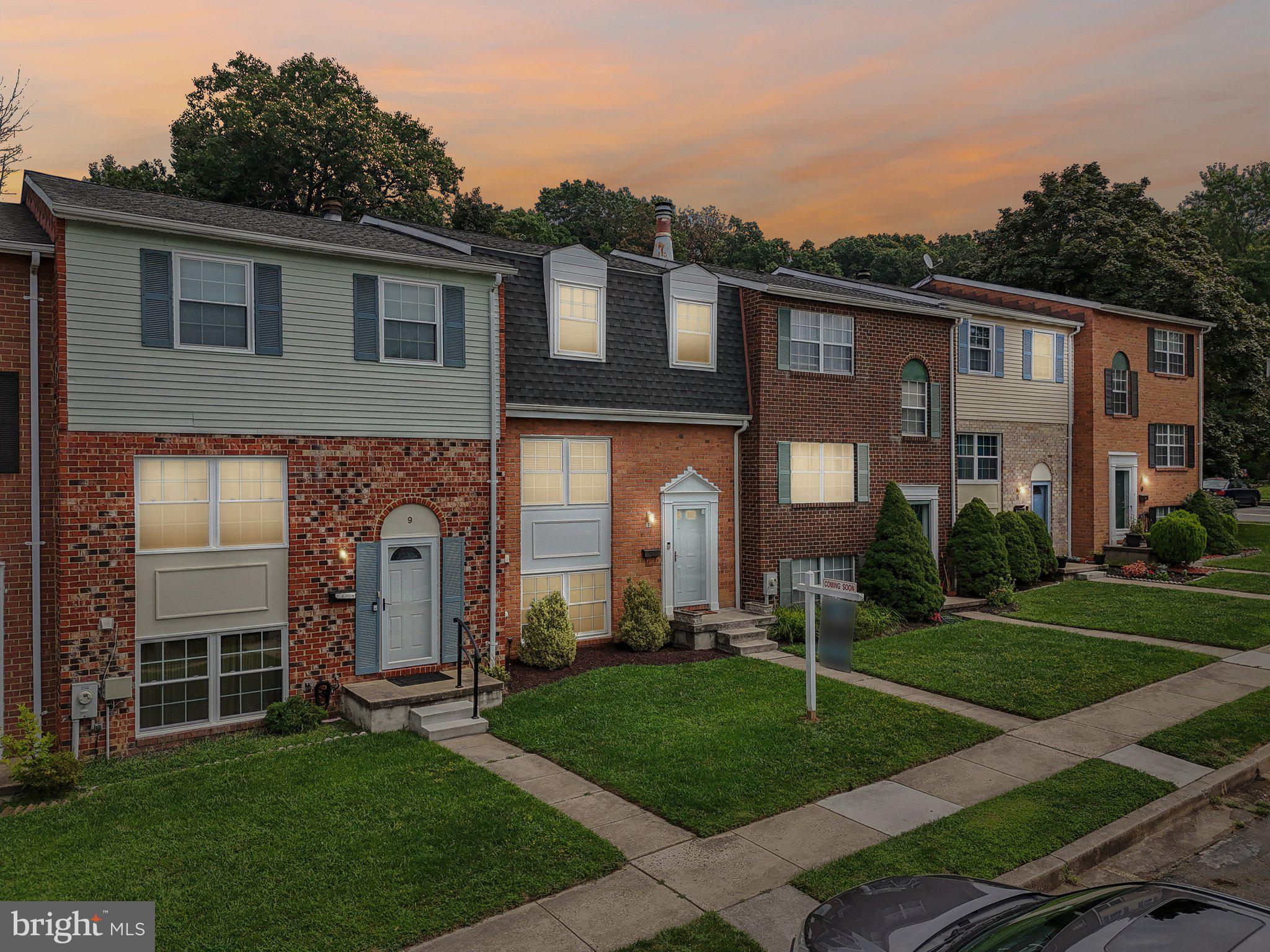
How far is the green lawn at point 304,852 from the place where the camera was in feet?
20.0

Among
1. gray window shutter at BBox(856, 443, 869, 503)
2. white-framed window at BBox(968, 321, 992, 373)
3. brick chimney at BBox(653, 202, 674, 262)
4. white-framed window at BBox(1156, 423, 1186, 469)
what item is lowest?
gray window shutter at BBox(856, 443, 869, 503)

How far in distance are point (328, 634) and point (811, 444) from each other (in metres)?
11.2

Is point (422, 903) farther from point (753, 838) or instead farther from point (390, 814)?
point (753, 838)

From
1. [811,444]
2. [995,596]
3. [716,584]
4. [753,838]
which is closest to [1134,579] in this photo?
[995,596]

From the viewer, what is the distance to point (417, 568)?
42.1 ft

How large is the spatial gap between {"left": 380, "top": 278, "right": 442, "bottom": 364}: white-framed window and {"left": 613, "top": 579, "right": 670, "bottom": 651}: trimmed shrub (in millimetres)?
5921

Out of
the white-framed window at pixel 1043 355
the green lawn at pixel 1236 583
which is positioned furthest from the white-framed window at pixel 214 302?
the green lawn at pixel 1236 583

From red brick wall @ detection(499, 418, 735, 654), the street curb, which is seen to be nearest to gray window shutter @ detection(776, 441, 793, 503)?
red brick wall @ detection(499, 418, 735, 654)

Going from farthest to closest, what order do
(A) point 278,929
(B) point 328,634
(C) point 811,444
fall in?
(C) point 811,444 < (B) point 328,634 < (A) point 278,929

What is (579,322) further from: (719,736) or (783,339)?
(719,736)

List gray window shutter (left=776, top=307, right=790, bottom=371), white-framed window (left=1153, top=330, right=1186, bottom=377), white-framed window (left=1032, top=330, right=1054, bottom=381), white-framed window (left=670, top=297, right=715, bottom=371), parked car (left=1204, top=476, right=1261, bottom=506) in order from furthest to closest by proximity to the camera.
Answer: parked car (left=1204, top=476, right=1261, bottom=506)
white-framed window (left=1153, top=330, right=1186, bottom=377)
white-framed window (left=1032, top=330, right=1054, bottom=381)
gray window shutter (left=776, top=307, right=790, bottom=371)
white-framed window (left=670, top=297, right=715, bottom=371)

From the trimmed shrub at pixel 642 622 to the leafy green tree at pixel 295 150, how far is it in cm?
2396

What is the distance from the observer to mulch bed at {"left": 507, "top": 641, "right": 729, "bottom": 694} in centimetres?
1323

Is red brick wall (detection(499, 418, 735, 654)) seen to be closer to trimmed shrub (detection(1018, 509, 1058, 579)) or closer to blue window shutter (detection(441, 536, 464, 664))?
blue window shutter (detection(441, 536, 464, 664))
